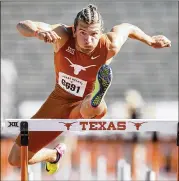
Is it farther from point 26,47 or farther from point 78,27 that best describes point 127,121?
point 26,47

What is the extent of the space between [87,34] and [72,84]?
0.57 meters

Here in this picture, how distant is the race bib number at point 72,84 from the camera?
5.66m

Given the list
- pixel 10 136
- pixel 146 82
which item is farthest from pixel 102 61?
pixel 146 82

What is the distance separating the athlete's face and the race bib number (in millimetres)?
370

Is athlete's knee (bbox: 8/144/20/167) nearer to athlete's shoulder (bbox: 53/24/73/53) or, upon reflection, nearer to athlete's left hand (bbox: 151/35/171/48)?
athlete's shoulder (bbox: 53/24/73/53)

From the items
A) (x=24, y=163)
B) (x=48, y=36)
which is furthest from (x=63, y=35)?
(x=24, y=163)

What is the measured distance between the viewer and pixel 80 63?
557cm

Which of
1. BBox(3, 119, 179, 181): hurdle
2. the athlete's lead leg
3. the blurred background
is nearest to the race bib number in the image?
the athlete's lead leg

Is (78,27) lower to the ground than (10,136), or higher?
higher

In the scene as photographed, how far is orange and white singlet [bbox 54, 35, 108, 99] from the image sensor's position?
555cm

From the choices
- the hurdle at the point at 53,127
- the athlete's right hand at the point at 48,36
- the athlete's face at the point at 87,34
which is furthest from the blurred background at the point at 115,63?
the athlete's right hand at the point at 48,36

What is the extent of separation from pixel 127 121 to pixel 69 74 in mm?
795

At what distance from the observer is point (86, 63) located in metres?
5.57

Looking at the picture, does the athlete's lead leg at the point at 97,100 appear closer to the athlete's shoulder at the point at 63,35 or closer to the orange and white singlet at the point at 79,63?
the orange and white singlet at the point at 79,63
